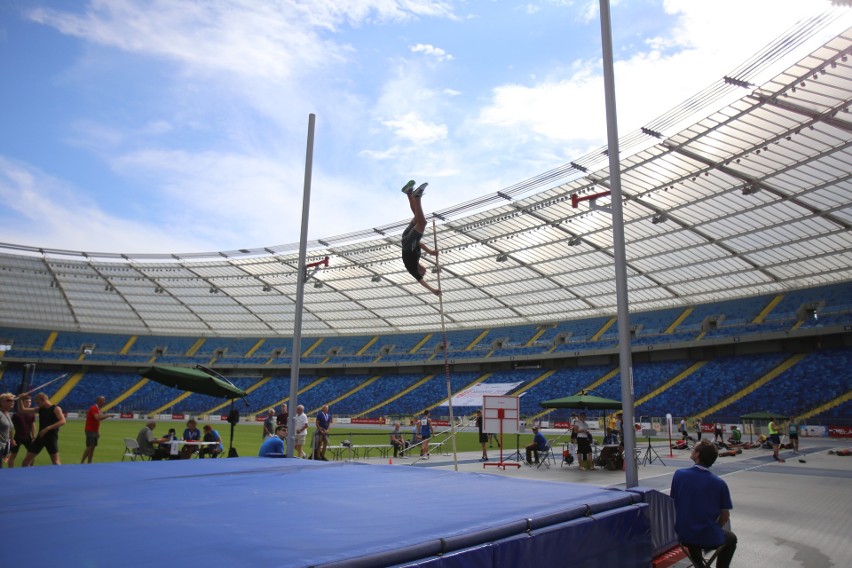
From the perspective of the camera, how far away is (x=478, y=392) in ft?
166

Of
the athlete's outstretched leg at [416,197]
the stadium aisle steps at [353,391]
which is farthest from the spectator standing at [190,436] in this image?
the stadium aisle steps at [353,391]

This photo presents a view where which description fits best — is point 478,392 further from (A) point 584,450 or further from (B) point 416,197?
(B) point 416,197

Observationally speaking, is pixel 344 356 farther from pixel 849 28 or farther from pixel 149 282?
pixel 849 28

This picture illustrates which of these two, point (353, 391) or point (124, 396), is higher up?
point (353, 391)

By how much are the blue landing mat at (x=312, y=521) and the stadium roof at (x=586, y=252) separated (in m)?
4.86

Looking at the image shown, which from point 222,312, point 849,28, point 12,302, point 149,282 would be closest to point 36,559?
point 849,28

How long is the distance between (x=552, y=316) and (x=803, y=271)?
20305mm

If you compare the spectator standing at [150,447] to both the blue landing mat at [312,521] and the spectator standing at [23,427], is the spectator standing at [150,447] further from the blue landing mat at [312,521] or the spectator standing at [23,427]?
the blue landing mat at [312,521]

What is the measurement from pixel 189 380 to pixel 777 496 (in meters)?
13.2

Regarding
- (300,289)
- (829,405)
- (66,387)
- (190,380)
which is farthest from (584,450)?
(66,387)

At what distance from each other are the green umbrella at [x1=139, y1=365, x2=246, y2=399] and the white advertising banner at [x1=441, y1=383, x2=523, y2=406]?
118ft

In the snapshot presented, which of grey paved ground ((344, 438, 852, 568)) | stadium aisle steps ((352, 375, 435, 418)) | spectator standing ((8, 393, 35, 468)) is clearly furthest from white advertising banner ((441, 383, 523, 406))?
spectator standing ((8, 393, 35, 468))

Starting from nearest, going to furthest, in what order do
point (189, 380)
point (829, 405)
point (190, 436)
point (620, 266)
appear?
point (620, 266) < point (189, 380) < point (190, 436) < point (829, 405)

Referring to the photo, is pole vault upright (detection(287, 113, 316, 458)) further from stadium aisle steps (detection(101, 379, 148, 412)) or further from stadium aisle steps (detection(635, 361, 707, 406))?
stadium aisle steps (detection(101, 379, 148, 412))
